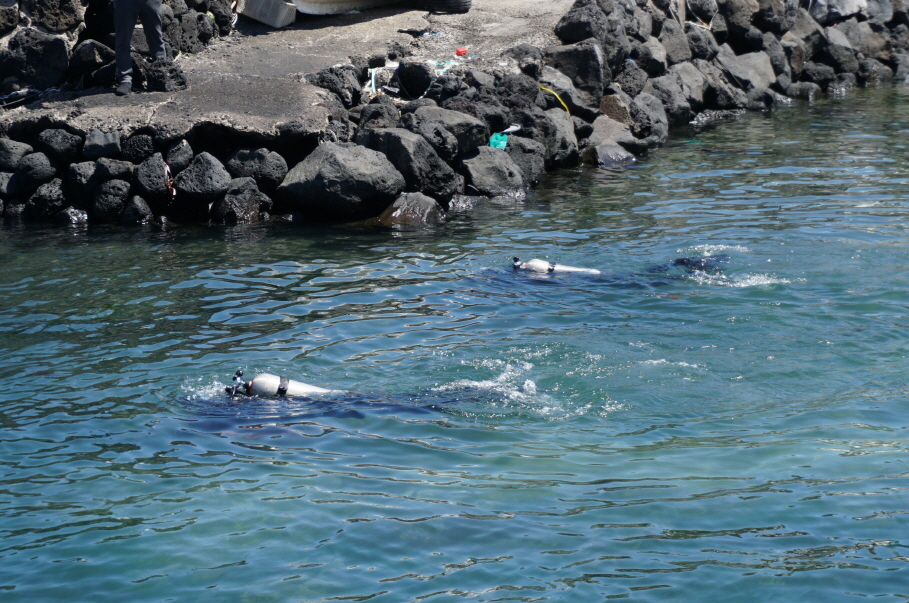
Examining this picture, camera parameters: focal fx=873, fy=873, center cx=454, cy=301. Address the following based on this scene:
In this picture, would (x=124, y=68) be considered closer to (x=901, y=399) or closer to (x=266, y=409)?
(x=266, y=409)

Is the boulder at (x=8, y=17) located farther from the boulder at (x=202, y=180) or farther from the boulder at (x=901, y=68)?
the boulder at (x=901, y=68)

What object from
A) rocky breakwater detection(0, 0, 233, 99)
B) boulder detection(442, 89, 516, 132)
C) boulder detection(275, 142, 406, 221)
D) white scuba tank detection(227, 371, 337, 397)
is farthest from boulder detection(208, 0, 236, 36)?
white scuba tank detection(227, 371, 337, 397)

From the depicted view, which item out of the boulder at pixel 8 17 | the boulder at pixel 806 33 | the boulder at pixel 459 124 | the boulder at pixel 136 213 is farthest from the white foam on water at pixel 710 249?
the boulder at pixel 806 33

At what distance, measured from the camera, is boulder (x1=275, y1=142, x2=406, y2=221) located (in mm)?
12438

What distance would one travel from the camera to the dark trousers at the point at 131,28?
43.9 ft

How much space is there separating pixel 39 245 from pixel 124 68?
149 inches

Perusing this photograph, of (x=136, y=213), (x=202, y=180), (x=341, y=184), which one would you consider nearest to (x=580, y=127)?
(x=341, y=184)

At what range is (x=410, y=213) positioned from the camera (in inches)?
502

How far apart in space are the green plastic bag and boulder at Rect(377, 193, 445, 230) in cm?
239

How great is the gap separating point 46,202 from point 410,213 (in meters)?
5.49

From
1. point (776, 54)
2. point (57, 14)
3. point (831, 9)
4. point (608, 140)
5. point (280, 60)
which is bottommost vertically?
point (608, 140)

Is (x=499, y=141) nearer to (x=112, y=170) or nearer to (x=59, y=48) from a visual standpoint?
(x=112, y=170)

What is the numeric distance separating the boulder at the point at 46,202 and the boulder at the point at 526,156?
7.12 meters

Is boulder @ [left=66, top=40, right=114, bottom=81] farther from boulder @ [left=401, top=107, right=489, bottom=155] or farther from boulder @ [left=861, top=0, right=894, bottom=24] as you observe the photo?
boulder @ [left=861, top=0, right=894, bottom=24]
